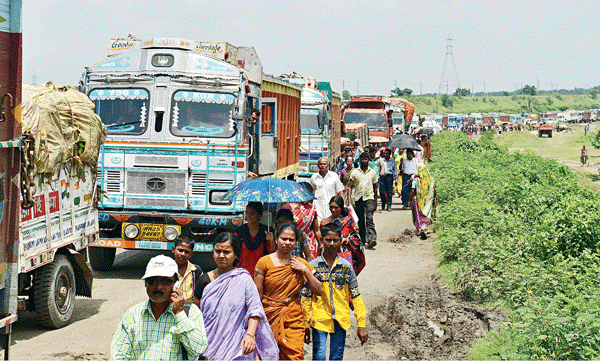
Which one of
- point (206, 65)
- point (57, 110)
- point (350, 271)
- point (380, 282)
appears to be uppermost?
point (206, 65)

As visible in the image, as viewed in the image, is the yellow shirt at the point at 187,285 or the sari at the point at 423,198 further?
the sari at the point at 423,198

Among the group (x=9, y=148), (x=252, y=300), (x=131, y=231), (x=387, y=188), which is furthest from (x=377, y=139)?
(x=252, y=300)

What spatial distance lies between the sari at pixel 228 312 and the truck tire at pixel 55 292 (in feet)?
12.8

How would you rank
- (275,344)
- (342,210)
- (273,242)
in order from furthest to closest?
1. (342,210)
2. (273,242)
3. (275,344)

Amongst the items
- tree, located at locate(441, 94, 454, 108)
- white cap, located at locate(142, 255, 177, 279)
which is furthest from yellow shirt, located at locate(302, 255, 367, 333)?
tree, located at locate(441, 94, 454, 108)

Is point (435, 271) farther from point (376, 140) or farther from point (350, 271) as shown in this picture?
point (376, 140)

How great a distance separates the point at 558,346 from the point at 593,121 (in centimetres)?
15644

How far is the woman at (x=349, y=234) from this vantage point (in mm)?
7530

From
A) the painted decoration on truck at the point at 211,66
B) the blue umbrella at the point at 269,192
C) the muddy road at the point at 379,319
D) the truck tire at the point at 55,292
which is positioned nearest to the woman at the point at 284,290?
the blue umbrella at the point at 269,192

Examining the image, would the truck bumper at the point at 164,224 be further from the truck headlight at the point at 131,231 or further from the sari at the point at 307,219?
the sari at the point at 307,219

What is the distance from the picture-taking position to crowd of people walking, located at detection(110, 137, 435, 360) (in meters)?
4.21

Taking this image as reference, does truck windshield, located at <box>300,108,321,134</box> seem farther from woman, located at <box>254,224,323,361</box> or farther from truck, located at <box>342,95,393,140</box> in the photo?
woman, located at <box>254,224,323,361</box>

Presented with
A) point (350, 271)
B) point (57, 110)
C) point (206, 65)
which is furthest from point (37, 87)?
point (350, 271)

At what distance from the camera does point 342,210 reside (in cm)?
798
